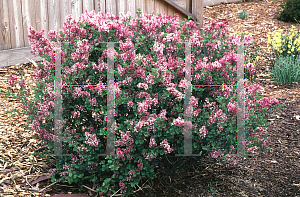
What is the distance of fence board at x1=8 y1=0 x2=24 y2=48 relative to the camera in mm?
4621

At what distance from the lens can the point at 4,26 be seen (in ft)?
15.0

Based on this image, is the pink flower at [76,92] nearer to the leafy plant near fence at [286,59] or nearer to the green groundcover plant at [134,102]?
the green groundcover plant at [134,102]

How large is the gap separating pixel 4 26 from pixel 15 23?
165 millimetres

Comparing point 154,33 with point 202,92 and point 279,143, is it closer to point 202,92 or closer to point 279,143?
point 202,92

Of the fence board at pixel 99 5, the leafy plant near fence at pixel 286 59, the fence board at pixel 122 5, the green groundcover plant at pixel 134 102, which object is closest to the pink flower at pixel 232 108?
the green groundcover plant at pixel 134 102

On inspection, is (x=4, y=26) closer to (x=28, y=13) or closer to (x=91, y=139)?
(x=28, y=13)

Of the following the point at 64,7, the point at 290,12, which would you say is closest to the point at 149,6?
the point at 64,7

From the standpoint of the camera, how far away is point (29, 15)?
4805mm

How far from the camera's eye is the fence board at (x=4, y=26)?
4.53 meters

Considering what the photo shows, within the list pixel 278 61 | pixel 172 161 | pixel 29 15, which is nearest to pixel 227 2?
pixel 278 61

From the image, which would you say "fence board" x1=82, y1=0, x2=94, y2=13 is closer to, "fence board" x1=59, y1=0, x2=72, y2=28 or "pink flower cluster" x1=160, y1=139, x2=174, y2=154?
"fence board" x1=59, y1=0, x2=72, y2=28

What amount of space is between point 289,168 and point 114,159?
1.85m

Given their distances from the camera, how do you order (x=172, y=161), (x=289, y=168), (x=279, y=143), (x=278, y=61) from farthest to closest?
(x=278, y=61)
(x=279, y=143)
(x=289, y=168)
(x=172, y=161)

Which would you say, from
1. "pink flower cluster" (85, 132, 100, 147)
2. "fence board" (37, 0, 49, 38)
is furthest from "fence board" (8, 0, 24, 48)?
"pink flower cluster" (85, 132, 100, 147)
